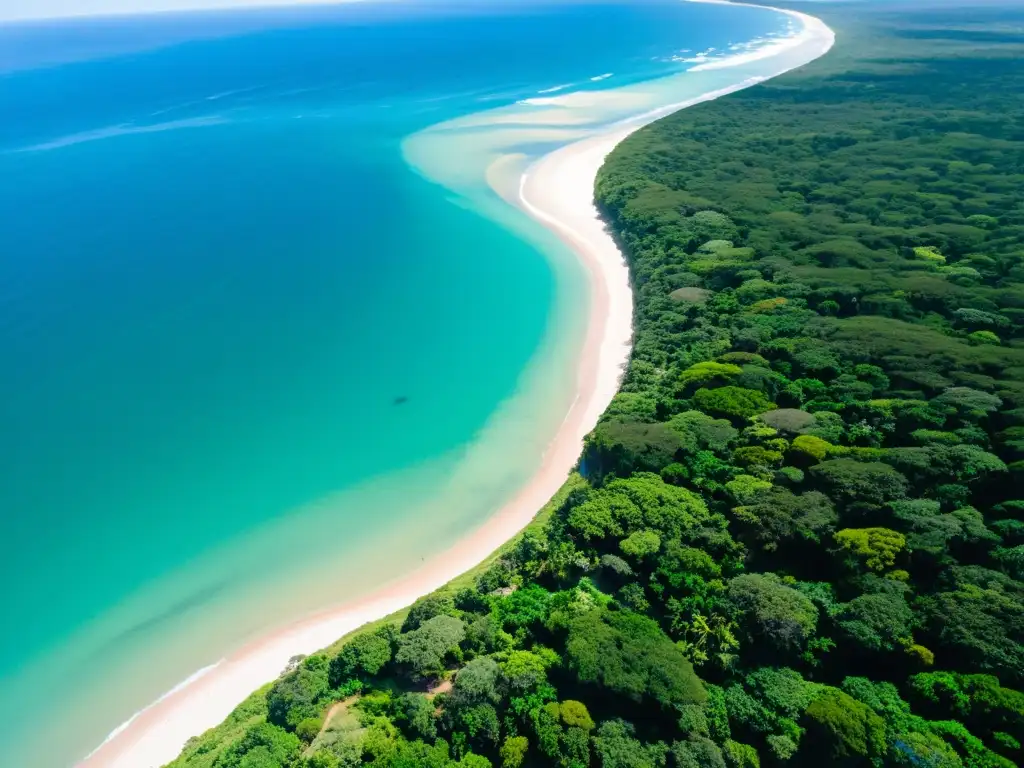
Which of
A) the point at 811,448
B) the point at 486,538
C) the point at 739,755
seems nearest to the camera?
the point at 739,755

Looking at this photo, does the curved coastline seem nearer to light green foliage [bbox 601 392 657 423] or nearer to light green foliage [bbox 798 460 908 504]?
light green foliage [bbox 601 392 657 423]

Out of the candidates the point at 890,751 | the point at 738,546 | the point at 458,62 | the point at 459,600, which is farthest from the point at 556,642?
the point at 458,62

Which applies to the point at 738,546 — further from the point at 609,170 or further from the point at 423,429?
the point at 609,170

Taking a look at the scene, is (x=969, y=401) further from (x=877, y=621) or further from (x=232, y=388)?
(x=232, y=388)

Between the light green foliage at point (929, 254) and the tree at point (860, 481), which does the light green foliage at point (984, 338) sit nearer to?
the light green foliage at point (929, 254)

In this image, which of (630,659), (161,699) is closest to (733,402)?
(630,659)

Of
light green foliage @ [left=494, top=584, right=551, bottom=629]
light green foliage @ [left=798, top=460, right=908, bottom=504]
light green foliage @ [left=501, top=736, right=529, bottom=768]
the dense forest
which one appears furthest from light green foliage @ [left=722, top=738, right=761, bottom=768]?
light green foliage @ [left=798, top=460, right=908, bottom=504]
